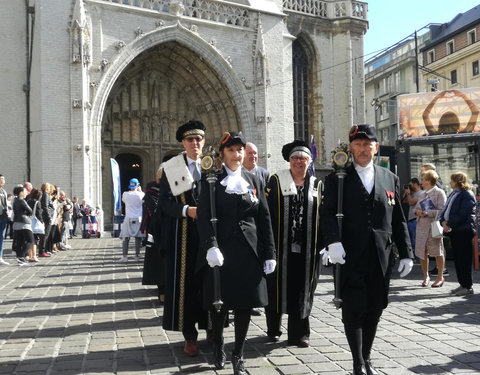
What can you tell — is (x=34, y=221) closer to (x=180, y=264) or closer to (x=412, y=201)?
(x=412, y=201)

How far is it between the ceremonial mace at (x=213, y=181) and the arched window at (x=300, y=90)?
27262 mm

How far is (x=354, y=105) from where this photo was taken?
105 ft

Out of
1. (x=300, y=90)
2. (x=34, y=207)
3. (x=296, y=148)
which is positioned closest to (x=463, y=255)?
(x=296, y=148)

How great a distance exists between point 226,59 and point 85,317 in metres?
20.7

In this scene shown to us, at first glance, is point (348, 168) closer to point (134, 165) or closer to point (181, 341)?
point (181, 341)

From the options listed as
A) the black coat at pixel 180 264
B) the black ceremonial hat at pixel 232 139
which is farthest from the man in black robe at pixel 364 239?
the black coat at pixel 180 264

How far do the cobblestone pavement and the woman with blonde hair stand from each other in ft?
1.36

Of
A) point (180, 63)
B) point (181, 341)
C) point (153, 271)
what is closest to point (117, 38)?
point (180, 63)

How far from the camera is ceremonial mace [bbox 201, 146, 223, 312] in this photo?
417 cm

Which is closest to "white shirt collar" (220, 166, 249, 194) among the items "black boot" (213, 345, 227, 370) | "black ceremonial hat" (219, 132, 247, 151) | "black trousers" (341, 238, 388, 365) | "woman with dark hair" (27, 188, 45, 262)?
"black ceremonial hat" (219, 132, 247, 151)

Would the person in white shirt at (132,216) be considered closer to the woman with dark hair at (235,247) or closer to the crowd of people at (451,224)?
the crowd of people at (451,224)

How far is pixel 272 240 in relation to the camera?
442cm

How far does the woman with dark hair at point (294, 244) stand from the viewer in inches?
199

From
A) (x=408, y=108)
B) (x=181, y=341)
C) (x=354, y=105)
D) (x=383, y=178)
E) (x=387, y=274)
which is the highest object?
(x=354, y=105)
